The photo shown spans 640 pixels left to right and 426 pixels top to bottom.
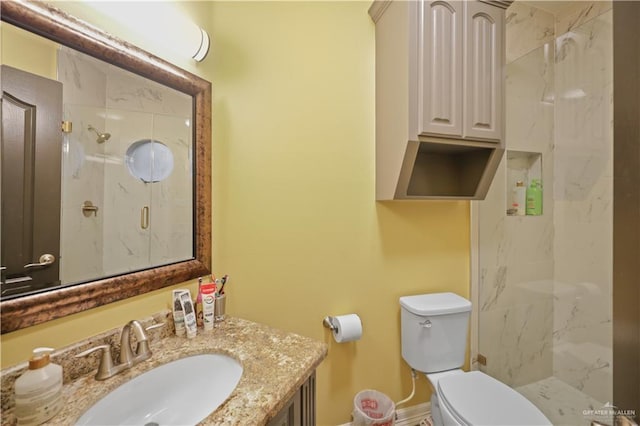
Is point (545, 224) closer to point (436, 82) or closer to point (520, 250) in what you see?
point (520, 250)

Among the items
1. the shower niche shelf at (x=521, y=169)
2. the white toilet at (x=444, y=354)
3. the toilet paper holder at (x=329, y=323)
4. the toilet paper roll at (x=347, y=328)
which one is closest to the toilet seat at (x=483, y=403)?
the white toilet at (x=444, y=354)

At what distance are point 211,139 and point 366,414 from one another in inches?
64.0

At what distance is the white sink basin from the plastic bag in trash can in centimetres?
88

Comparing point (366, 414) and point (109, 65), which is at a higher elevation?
point (109, 65)

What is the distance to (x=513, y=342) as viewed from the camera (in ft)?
5.48

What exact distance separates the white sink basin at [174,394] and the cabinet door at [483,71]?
142 cm

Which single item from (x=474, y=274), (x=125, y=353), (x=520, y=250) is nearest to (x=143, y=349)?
(x=125, y=353)

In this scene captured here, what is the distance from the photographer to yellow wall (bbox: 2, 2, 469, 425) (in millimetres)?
1199

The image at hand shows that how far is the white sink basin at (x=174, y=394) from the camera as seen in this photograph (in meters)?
0.70

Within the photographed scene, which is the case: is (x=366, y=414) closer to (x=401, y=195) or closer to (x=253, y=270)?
(x=253, y=270)

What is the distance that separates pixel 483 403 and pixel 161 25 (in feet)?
6.64

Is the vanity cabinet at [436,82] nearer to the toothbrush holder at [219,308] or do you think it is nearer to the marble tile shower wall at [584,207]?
the marble tile shower wall at [584,207]

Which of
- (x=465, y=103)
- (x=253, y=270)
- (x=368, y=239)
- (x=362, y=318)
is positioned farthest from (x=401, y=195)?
(x=253, y=270)

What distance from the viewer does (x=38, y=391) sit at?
563 millimetres
